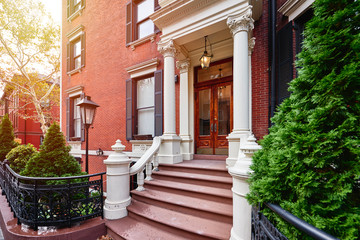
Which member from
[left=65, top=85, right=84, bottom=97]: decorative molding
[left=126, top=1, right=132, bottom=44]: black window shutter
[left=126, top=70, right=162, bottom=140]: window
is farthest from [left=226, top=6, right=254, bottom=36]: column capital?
[left=65, top=85, right=84, bottom=97]: decorative molding

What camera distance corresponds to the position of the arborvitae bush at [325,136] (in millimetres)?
1155

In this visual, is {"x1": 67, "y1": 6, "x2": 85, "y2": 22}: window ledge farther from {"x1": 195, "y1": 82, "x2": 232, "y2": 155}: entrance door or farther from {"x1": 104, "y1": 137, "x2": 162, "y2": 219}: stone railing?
{"x1": 104, "y1": 137, "x2": 162, "y2": 219}: stone railing

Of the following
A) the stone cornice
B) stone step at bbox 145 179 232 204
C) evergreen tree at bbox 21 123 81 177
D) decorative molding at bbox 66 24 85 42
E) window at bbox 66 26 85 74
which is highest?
decorative molding at bbox 66 24 85 42

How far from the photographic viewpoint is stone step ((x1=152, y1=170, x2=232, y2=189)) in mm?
3584

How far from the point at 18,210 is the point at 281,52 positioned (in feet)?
23.9

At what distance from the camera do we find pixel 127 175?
3.91 meters

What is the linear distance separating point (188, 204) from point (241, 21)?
4291mm

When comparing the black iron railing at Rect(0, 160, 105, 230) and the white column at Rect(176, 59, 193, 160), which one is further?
the white column at Rect(176, 59, 193, 160)

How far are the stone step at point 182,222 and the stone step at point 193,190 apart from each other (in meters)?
0.46

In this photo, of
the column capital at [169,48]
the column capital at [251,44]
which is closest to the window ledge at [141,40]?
the column capital at [169,48]

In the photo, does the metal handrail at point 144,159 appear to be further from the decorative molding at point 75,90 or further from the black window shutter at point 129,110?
the decorative molding at point 75,90

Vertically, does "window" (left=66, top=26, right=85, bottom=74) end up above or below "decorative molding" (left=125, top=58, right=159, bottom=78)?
above

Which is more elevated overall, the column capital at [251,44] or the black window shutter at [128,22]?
the black window shutter at [128,22]

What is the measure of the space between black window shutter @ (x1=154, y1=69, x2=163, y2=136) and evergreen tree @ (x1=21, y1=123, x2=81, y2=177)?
115 inches
